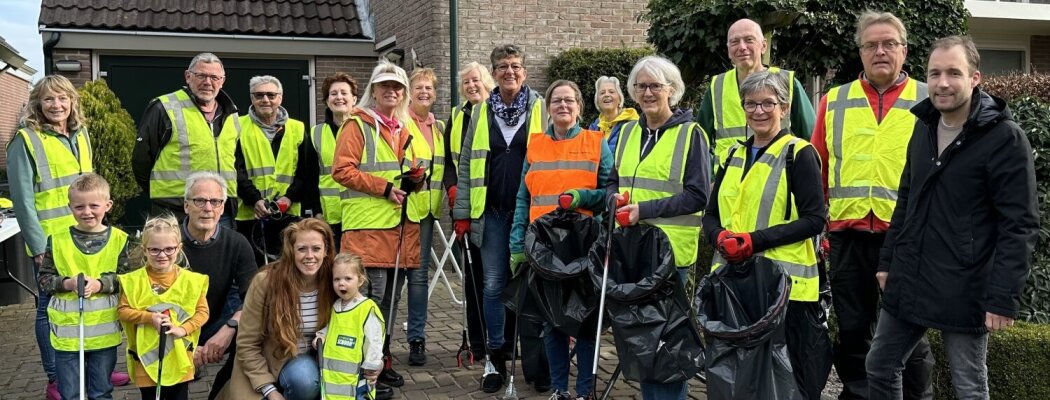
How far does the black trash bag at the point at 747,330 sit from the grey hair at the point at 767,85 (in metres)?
0.70

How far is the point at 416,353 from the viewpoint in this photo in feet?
18.6

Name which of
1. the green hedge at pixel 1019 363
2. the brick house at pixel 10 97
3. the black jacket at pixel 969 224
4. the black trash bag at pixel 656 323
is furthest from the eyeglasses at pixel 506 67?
the brick house at pixel 10 97

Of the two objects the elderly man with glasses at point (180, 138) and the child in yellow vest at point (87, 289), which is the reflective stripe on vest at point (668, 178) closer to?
the child in yellow vest at point (87, 289)

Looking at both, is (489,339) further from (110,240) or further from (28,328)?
(28,328)

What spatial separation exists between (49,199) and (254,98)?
1524 millimetres

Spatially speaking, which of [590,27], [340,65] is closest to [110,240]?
[590,27]

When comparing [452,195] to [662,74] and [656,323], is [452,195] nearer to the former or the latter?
[662,74]

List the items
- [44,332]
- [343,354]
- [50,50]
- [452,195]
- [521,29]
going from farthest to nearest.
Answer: [50,50] < [521,29] < [452,195] < [44,332] < [343,354]

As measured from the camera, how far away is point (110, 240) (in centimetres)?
416

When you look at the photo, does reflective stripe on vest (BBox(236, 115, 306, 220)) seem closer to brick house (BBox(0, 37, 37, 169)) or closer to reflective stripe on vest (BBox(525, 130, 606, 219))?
reflective stripe on vest (BBox(525, 130, 606, 219))

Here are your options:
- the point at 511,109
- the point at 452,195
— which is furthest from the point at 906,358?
the point at 452,195

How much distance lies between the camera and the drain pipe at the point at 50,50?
10.7 meters

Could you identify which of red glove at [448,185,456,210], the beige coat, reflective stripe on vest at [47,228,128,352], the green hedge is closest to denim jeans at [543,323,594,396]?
red glove at [448,185,456,210]

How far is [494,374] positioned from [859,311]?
83.3 inches
